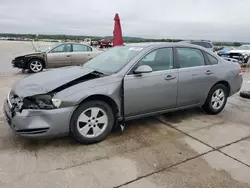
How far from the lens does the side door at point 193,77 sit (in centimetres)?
420

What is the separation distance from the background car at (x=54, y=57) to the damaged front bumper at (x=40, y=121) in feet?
24.4

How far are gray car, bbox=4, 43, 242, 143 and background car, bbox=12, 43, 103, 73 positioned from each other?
247 inches

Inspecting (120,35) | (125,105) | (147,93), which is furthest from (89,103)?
(120,35)

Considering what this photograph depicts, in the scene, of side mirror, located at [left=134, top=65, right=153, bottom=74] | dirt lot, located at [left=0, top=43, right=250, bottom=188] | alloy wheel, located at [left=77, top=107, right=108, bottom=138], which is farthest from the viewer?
side mirror, located at [left=134, top=65, right=153, bottom=74]

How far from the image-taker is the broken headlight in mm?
3066

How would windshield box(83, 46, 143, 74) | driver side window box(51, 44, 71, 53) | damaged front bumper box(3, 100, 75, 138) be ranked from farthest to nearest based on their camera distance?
driver side window box(51, 44, 71, 53), windshield box(83, 46, 143, 74), damaged front bumper box(3, 100, 75, 138)

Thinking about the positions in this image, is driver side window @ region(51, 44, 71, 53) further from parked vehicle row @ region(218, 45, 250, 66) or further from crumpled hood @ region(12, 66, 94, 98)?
parked vehicle row @ region(218, 45, 250, 66)

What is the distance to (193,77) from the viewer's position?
4.29 meters

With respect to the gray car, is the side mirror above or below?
above

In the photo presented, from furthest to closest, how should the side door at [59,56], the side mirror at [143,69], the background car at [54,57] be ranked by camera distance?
the side door at [59,56] < the background car at [54,57] < the side mirror at [143,69]

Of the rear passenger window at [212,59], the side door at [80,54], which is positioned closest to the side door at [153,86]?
the rear passenger window at [212,59]

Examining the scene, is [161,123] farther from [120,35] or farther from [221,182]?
[120,35]

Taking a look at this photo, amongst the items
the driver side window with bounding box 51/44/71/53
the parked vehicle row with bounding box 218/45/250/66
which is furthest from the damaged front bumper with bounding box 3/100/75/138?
the parked vehicle row with bounding box 218/45/250/66

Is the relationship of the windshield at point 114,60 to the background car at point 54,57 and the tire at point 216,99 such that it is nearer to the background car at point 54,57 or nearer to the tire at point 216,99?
the tire at point 216,99
